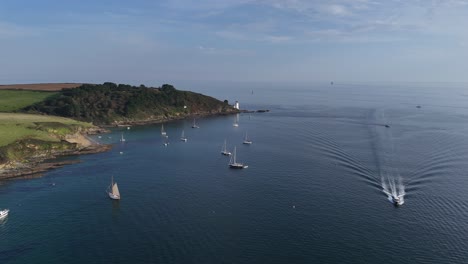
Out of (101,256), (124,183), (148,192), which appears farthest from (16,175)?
(101,256)

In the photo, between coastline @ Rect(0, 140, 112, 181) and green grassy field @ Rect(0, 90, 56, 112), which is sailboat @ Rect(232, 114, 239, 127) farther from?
green grassy field @ Rect(0, 90, 56, 112)

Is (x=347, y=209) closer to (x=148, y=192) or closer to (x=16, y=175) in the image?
(x=148, y=192)

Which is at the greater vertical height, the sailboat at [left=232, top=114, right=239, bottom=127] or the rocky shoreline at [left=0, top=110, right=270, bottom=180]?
the sailboat at [left=232, top=114, right=239, bottom=127]

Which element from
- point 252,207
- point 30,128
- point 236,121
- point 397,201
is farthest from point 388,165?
point 236,121

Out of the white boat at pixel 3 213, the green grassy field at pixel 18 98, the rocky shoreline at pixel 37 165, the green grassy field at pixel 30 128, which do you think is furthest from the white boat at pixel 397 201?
the green grassy field at pixel 18 98

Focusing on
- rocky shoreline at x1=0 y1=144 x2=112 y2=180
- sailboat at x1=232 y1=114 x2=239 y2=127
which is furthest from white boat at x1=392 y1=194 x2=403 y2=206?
sailboat at x1=232 y1=114 x2=239 y2=127

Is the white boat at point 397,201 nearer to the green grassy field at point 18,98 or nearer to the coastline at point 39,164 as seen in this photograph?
the coastline at point 39,164
